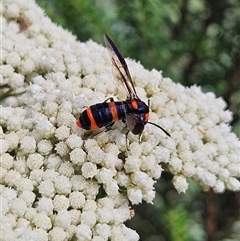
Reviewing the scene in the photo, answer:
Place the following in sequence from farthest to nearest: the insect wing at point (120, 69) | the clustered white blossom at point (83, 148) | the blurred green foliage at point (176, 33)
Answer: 1. the blurred green foliage at point (176, 33)
2. the insect wing at point (120, 69)
3. the clustered white blossom at point (83, 148)

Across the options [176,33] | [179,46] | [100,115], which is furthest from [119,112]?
[176,33]

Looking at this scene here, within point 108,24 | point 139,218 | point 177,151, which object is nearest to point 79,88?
point 177,151

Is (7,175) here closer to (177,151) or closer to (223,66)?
(177,151)

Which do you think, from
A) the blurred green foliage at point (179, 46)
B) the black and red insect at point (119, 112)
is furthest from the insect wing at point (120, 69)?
the blurred green foliage at point (179, 46)

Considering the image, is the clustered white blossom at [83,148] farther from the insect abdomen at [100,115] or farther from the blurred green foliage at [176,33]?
the blurred green foliage at [176,33]

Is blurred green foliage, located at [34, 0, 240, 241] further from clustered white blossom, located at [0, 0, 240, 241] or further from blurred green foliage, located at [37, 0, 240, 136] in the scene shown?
clustered white blossom, located at [0, 0, 240, 241]

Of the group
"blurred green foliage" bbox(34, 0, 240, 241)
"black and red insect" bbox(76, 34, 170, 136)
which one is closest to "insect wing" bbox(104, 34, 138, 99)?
"black and red insect" bbox(76, 34, 170, 136)
